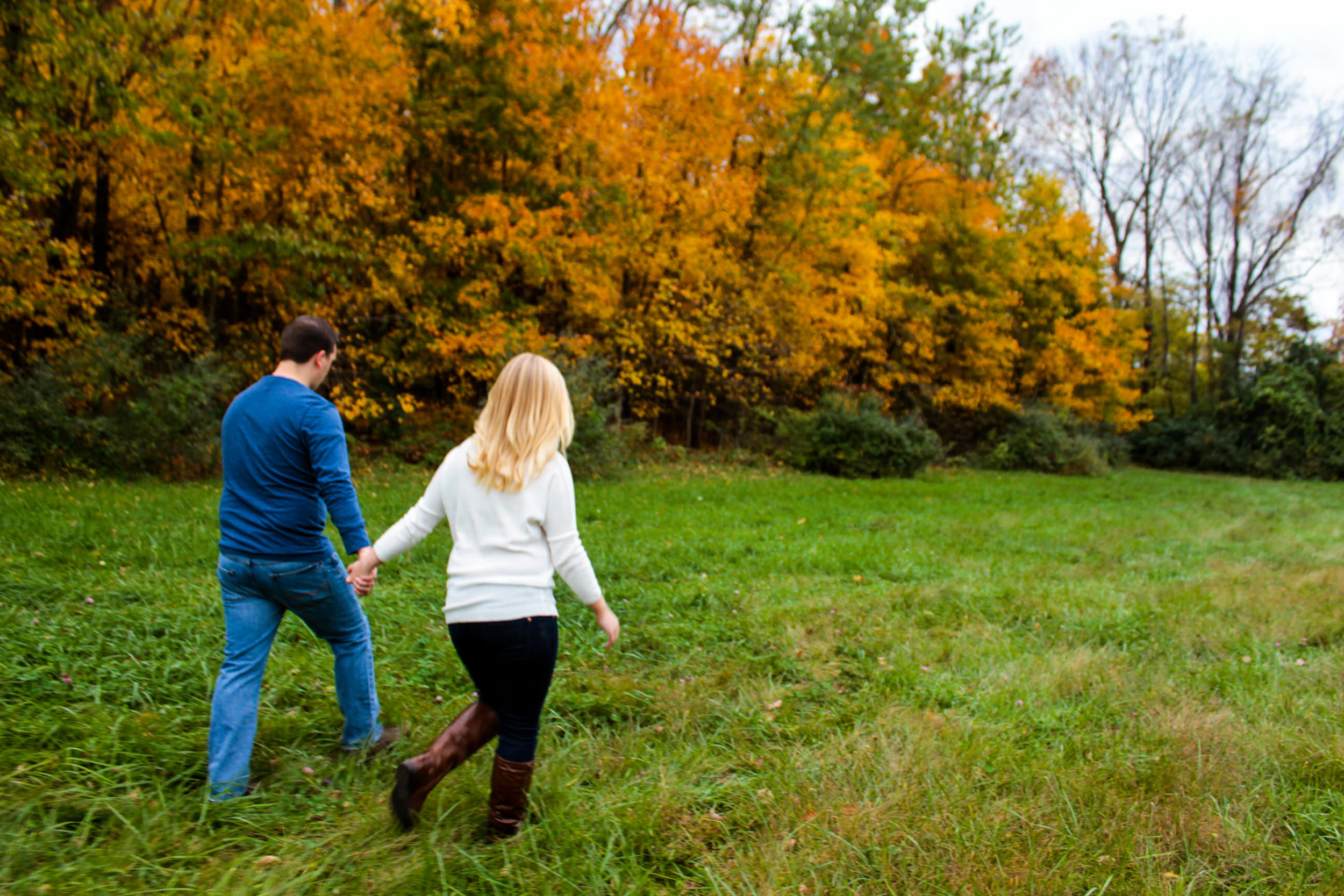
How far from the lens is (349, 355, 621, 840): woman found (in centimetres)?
253

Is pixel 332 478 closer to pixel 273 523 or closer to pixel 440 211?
pixel 273 523

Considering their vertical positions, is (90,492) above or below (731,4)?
below

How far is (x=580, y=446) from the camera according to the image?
551 inches

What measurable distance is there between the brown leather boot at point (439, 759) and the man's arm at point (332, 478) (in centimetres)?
72

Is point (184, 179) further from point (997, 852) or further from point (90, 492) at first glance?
point (997, 852)

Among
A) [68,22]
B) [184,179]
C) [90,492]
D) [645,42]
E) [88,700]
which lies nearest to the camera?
[88,700]

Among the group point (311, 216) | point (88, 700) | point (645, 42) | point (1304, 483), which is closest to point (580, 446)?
point (311, 216)

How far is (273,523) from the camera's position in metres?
2.82

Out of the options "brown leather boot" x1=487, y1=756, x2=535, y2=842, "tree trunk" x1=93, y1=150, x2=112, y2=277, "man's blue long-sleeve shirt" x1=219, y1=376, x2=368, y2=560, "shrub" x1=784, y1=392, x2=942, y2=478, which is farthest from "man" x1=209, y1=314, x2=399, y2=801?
"shrub" x1=784, y1=392, x2=942, y2=478

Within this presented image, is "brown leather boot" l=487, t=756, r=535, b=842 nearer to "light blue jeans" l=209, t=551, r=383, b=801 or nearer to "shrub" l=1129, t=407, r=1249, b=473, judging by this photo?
"light blue jeans" l=209, t=551, r=383, b=801

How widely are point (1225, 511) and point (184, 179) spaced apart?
60.9ft

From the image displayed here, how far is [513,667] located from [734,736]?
162cm

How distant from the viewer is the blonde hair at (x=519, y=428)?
256 cm

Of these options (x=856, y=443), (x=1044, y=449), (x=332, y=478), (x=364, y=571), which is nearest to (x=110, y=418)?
(x=332, y=478)
